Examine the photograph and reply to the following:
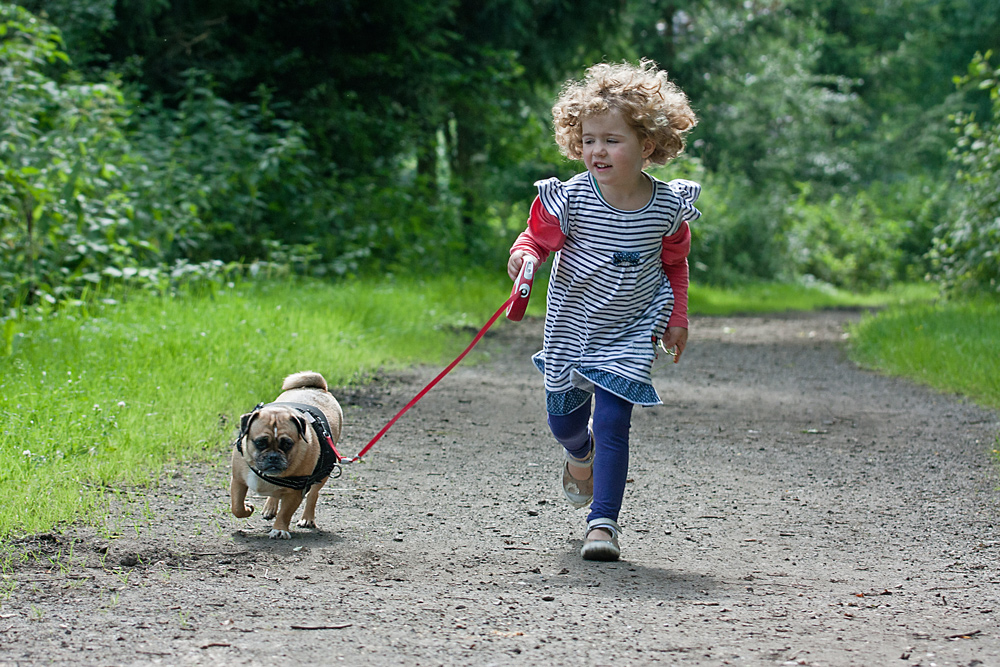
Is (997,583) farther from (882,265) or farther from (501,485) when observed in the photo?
(882,265)

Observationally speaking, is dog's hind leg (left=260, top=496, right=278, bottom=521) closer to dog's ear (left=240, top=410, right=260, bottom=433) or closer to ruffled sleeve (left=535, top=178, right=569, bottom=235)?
dog's ear (left=240, top=410, right=260, bottom=433)

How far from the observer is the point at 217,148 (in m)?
12.1

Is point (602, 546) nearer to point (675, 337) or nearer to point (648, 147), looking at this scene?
point (675, 337)

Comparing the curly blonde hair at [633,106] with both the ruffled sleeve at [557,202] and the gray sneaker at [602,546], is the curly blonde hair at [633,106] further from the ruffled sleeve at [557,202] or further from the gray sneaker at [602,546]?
the gray sneaker at [602,546]

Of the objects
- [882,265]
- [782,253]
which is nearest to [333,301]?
[782,253]

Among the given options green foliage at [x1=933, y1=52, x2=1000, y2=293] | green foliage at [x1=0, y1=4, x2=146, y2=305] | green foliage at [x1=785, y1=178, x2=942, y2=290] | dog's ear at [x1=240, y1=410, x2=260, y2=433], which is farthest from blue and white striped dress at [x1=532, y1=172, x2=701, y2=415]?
green foliage at [x1=785, y1=178, x2=942, y2=290]

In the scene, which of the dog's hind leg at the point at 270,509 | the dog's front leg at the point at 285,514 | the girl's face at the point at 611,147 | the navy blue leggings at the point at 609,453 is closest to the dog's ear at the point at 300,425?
the dog's front leg at the point at 285,514

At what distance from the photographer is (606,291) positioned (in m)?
4.11

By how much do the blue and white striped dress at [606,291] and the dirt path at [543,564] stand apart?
655mm

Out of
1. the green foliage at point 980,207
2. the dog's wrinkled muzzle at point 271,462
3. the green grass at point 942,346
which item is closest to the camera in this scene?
the dog's wrinkled muzzle at point 271,462

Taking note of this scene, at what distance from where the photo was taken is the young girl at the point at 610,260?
13.2 feet

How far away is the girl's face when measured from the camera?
4.02 metres

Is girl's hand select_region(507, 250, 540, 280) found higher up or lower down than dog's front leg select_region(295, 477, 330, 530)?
higher up

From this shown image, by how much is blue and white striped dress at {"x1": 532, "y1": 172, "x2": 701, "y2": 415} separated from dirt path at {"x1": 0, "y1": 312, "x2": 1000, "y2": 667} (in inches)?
25.8
